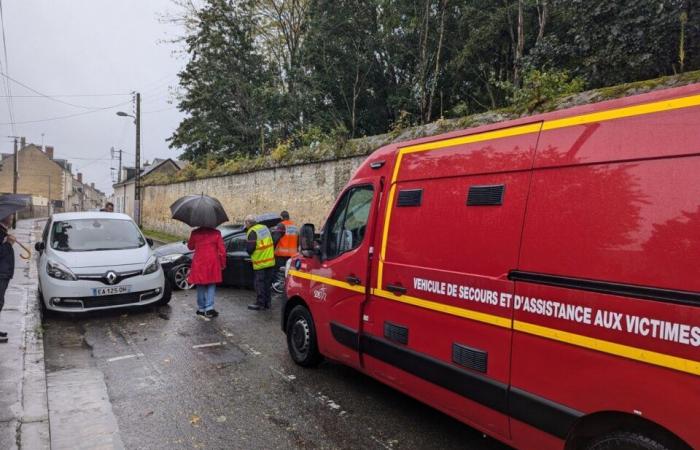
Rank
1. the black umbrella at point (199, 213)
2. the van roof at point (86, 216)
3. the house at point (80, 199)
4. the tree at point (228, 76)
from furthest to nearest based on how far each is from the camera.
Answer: the house at point (80, 199), the tree at point (228, 76), the van roof at point (86, 216), the black umbrella at point (199, 213)

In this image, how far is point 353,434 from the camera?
12.0 feet

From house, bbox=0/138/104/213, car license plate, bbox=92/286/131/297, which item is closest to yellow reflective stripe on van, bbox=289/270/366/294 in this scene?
car license plate, bbox=92/286/131/297

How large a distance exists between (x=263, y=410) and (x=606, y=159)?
329 cm

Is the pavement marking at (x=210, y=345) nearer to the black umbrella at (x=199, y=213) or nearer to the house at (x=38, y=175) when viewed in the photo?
the black umbrella at (x=199, y=213)

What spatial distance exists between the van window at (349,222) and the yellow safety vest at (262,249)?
320 cm

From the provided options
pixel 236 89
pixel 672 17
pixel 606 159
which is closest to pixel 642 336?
pixel 606 159

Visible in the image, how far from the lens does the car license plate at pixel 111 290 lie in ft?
22.6

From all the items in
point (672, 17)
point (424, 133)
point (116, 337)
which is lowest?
point (116, 337)

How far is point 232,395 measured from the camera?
4402 millimetres

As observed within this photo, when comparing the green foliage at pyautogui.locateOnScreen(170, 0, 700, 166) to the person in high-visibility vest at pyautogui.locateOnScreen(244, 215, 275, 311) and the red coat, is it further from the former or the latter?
the red coat

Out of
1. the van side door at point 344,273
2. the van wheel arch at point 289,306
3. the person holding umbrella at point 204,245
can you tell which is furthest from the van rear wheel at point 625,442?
the person holding umbrella at point 204,245

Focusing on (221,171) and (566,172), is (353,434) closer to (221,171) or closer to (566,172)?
(566,172)

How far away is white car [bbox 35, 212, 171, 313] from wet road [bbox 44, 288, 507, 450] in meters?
0.43

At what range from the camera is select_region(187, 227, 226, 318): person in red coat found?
7.32 metres
